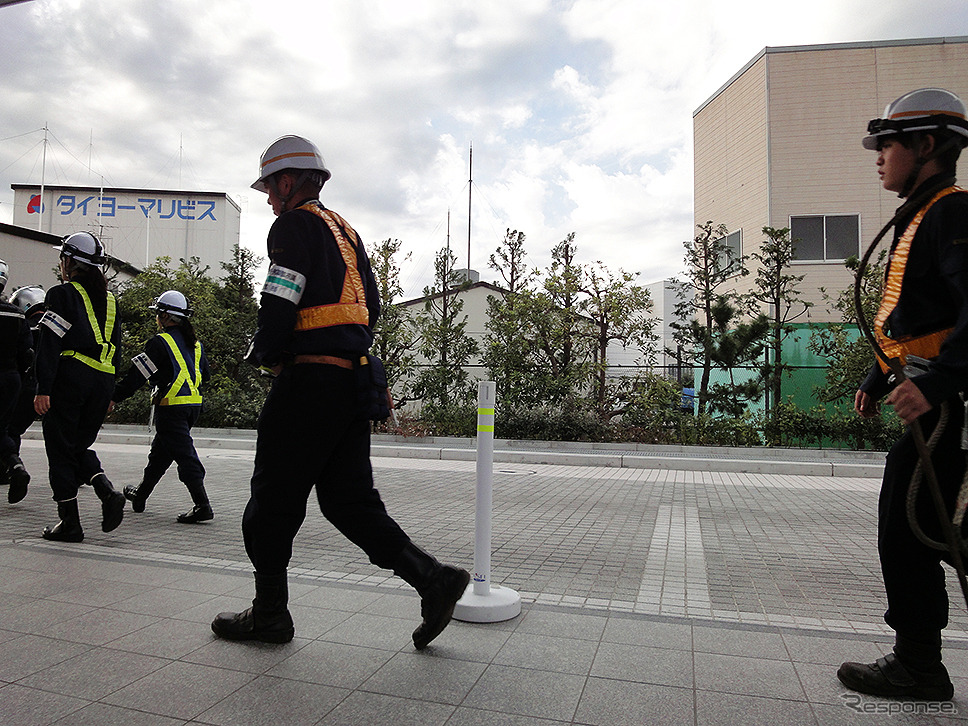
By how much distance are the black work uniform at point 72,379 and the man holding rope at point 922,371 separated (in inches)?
197

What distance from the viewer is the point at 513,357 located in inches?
642

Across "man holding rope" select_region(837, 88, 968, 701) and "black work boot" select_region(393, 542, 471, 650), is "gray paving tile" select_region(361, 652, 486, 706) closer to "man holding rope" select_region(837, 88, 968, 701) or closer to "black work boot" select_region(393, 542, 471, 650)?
"black work boot" select_region(393, 542, 471, 650)

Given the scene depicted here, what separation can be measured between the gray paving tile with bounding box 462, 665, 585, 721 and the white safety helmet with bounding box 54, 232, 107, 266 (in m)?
4.35

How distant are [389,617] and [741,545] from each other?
11.0 feet

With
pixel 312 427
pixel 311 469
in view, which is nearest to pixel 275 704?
pixel 311 469

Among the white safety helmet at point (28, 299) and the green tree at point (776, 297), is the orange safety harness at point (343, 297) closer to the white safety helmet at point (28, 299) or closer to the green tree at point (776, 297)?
the white safety helmet at point (28, 299)

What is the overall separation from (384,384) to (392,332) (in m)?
14.1

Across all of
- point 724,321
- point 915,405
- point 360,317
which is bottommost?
point 915,405

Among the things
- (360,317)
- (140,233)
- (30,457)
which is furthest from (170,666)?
(140,233)

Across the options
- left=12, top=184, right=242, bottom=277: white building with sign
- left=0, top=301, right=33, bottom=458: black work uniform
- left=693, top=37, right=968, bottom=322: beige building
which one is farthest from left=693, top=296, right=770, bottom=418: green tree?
left=12, top=184, right=242, bottom=277: white building with sign

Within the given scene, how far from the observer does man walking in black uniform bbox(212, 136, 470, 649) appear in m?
2.92

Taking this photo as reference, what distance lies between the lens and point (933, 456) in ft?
8.11

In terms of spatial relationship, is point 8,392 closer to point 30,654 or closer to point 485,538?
point 30,654

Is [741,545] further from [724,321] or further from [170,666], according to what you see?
[724,321]
